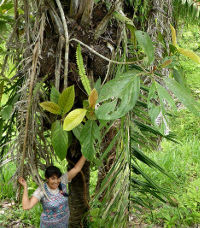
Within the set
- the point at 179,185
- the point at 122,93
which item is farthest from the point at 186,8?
the point at 122,93

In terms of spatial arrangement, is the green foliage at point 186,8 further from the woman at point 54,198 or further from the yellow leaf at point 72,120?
the yellow leaf at point 72,120

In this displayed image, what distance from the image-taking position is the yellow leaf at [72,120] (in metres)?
0.80

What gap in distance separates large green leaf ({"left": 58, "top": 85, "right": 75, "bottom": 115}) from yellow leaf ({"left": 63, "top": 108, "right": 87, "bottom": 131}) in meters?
0.09

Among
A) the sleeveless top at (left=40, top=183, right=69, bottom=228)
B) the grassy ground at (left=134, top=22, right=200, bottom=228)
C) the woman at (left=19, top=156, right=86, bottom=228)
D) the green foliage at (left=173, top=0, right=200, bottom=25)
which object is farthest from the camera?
the grassy ground at (left=134, top=22, right=200, bottom=228)

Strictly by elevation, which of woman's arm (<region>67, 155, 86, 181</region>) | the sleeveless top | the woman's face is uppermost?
woman's arm (<region>67, 155, 86, 181</region>)

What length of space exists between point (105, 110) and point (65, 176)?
37.2 inches

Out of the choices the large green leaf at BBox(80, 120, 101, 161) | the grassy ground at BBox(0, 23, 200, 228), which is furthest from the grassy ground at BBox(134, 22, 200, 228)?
the large green leaf at BBox(80, 120, 101, 161)

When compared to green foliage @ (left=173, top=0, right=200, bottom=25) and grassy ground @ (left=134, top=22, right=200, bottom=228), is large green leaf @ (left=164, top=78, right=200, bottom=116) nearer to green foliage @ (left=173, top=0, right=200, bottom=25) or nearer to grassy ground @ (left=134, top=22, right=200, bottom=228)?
grassy ground @ (left=134, top=22, right=200, bottom=228)

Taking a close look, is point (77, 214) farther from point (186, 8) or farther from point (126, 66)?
point (186, 8)

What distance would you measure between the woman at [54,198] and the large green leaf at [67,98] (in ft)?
1.85

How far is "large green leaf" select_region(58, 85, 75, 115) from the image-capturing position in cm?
89

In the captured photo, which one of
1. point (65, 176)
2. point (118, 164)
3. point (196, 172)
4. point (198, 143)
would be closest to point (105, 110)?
point (118, 164)

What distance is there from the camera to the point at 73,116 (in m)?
0.82

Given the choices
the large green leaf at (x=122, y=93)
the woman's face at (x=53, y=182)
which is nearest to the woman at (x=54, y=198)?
the woman's face at (x=53, y=182)
